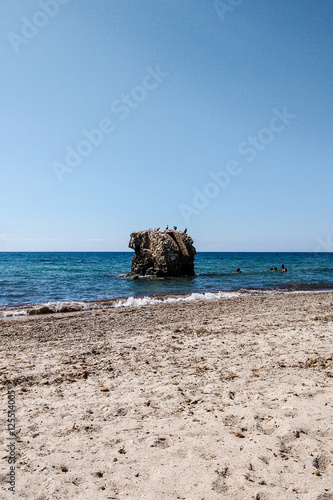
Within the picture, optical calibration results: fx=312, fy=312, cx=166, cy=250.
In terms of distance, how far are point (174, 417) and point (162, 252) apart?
28.5 m

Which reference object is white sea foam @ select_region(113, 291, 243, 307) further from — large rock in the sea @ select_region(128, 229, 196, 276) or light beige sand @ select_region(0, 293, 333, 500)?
large rock in the sea @ select_region(128, 229, 196, 276)

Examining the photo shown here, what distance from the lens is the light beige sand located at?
10.3 feet

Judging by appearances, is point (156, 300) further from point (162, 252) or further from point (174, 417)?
point (162, 252)

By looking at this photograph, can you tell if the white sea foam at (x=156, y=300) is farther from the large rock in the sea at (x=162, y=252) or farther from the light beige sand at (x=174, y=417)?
the large rock in the sea at (x=162, y=252)

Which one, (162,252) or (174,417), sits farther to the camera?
(162,252)

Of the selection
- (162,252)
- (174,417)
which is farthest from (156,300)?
(162,252)

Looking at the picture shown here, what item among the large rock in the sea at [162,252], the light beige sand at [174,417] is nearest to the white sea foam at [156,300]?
the light beige sand at [174,417]

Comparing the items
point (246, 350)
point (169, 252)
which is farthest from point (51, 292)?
point (246, 350)

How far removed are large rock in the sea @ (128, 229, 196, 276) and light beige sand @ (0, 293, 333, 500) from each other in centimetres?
2413

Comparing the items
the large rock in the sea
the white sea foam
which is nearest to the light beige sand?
the white sea foam

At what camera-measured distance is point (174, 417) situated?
4395 millimetres

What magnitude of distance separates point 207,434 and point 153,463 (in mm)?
841

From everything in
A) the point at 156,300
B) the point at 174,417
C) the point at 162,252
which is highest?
the point at 162,252

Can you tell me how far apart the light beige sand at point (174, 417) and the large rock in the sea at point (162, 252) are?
24.1m
